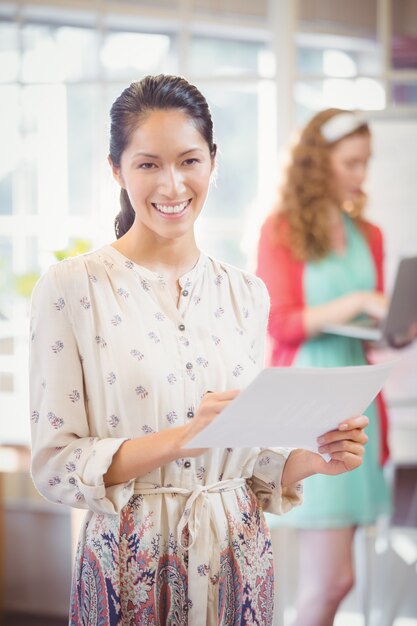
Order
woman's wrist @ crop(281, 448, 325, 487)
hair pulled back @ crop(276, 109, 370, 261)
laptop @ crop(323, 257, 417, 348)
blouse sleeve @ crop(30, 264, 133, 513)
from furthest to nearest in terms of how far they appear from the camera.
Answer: hair pulled back @ crop(276, 109, 370, 261), laptop @ crop(323, 257, 417, 348), woman's wrist @ crop(281, 448, 325, 487), blouse sleeve @ crop(30, 264, 133, 513)

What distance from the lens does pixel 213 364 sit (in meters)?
1.30

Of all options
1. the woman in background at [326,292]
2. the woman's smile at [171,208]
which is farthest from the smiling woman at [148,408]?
the woman in background at [326,292]

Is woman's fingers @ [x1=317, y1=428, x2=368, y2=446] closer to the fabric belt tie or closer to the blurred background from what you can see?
the fabric belt tie

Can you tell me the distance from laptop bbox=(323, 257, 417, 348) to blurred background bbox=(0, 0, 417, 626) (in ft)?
3.72

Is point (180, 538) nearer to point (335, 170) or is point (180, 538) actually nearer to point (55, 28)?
point (335, 170)

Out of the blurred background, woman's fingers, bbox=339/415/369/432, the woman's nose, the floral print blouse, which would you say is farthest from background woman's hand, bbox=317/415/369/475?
the blurred background

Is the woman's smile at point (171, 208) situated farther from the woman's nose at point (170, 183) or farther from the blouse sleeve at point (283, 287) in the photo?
the blouse sleeve at point (283, 287)

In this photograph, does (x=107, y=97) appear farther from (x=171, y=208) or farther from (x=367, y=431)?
(x=171, y=208)

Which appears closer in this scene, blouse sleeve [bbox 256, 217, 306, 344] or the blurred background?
blouse sleeve [bbox 256, 217, 306, 344]

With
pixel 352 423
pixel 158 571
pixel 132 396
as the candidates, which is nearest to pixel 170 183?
pixel 132 396

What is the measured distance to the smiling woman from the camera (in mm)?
1210

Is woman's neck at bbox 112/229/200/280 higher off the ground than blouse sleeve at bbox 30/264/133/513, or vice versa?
woman's neck at bbox 112/229/200/280

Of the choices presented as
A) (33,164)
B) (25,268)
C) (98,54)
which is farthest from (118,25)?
(25,268)

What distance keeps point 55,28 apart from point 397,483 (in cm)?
275
